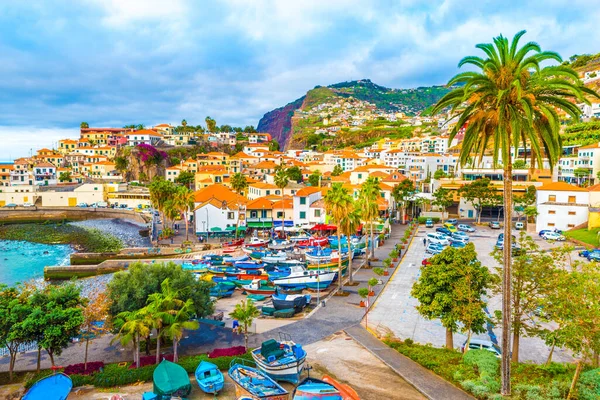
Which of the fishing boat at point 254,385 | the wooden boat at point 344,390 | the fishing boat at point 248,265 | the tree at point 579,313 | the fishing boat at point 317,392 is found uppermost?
the tree at point 579,313

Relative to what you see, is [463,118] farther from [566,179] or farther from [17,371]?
[566,179]

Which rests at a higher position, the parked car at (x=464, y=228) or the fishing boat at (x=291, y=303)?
the parked car at (x=464, y=228)

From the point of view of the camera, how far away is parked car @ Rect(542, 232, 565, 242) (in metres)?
46.2

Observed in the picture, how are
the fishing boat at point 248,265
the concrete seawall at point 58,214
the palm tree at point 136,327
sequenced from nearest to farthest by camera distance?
1. the palm tree at point 136,327
2. the fishing boat at point 248,265
3. the concrete seawall at point 58,214

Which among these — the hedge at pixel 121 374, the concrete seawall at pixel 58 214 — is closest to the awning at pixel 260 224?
the concrete seawall at pixel 58 214

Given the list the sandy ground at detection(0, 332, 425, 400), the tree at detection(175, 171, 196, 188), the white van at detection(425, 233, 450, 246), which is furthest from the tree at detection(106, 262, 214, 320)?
the tree at detection(175, 171, 196, 188)

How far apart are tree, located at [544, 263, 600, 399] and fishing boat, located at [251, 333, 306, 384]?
983 cm

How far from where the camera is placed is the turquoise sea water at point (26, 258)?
43656 mm

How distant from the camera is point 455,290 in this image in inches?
685

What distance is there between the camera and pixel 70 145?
496 ft

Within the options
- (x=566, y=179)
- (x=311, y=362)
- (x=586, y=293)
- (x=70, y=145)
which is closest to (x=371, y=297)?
(x=311, y=362)

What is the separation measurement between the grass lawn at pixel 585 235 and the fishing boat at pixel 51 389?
4915 cm

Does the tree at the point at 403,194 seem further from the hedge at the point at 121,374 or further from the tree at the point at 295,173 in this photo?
the hedge at the point at 121,374

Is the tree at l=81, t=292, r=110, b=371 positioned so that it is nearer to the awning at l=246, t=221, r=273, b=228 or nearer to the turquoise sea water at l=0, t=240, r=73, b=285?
the turquoise sea water at l=0, t=240, r=73, b=285
